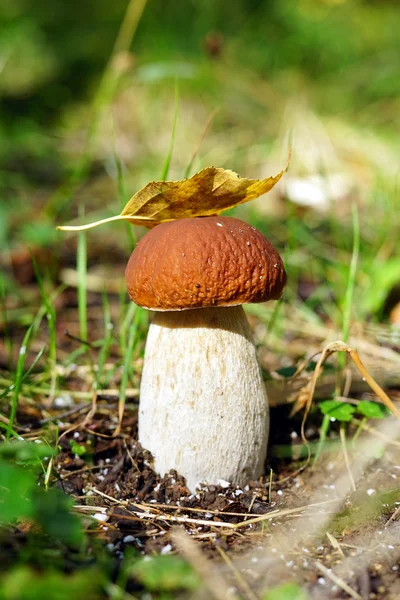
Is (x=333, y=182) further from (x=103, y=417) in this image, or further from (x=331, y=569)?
(x=331, y=569)


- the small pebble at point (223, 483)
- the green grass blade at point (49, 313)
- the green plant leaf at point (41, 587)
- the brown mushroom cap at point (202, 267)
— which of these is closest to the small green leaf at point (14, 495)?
the green plant leaf at point (41, 587)

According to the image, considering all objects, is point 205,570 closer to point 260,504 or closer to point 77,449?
point 260,504

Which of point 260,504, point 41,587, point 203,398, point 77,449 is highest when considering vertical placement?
point 203,398

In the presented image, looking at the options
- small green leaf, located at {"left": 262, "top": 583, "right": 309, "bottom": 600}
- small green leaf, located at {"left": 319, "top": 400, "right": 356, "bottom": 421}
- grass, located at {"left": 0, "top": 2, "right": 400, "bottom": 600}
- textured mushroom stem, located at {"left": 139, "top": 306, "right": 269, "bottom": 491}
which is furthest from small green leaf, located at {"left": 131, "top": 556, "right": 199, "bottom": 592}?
small green leaf, located at {"left": 319, "top": 400, "right": 356, "bottom": 421}

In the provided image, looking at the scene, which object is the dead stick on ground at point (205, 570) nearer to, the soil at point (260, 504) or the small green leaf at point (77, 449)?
the soil at point (260, 504)

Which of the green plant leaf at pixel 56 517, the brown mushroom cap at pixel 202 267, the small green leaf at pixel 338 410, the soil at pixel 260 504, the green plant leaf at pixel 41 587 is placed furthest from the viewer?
the small green leaf at pixel 338 410

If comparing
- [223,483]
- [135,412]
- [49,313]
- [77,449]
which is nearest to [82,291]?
[49,313]

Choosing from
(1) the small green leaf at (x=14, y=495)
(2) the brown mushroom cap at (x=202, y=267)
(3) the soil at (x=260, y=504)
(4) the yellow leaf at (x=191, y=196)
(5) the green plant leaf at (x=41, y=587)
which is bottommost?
(3) the soil at (x=260, y=504)

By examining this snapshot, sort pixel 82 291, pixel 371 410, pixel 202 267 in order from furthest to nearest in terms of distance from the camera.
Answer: pixel 82 291
pixel 371 410
pixel 202 267
